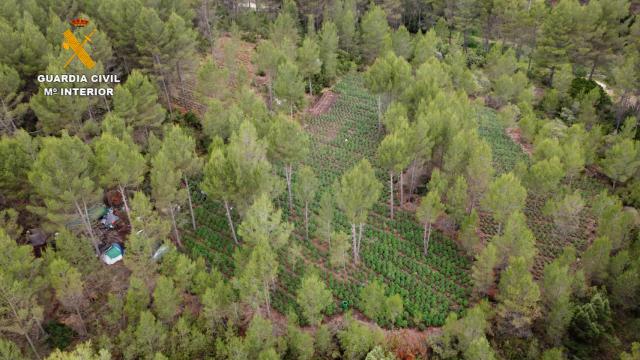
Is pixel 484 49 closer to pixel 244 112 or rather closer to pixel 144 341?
pixel 244 112

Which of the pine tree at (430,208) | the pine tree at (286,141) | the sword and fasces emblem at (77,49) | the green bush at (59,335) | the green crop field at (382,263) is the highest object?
the sword and fasces emblem at (77,49)

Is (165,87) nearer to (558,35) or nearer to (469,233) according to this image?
(469,233)

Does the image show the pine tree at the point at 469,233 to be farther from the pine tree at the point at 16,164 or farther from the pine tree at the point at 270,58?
the pine tree at the point at 16,164

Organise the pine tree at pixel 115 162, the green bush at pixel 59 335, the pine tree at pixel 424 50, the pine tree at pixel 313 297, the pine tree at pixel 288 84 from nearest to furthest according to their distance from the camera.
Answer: the pine tree at pixel 313 297, the green bush at pixel 59 335, the pine tree at pixel 115 162, the pine tree at pixel 288 84, the pine tree at pixel 424 50

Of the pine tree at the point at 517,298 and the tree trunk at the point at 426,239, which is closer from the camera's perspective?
the pine tree at the point at 517,298

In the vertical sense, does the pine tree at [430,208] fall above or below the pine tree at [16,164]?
below

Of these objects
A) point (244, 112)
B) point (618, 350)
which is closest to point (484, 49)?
point (244, 112)

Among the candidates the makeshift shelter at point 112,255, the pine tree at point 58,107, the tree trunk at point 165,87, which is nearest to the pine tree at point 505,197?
the makeshift shelter at point 112,255

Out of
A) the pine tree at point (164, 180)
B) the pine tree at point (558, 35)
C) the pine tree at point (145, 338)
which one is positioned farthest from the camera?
the pine tree at point (558, 35)
